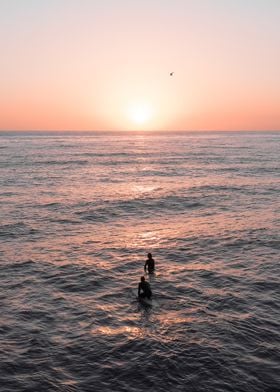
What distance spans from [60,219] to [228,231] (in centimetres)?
1932

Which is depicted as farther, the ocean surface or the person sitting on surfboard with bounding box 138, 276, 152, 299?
the person sitting on surfboard with bounding box 138, 276, 152, 299

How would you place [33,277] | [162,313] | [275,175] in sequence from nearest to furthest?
[162,313] < [33,277] < [275,175]

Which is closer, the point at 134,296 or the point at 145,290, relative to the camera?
the point at 145,290

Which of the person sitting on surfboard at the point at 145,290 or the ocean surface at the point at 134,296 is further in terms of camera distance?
the person sitting on surfboard at the point at 145,290

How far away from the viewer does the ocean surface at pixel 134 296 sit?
19859 millimetres

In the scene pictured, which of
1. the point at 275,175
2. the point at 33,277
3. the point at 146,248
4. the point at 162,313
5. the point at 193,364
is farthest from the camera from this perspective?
the point at 275,175

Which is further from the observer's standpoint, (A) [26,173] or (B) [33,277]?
(A) [26,173]

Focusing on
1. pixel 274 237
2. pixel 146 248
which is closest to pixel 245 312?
pixel 146 248

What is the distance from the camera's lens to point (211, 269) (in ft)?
110

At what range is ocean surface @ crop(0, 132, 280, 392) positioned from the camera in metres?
19.9

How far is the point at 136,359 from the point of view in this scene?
20844 mm

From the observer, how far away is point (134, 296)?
1115 inches

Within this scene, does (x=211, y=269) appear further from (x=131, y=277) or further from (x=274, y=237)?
(x=274, y=237)

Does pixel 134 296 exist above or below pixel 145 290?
below
